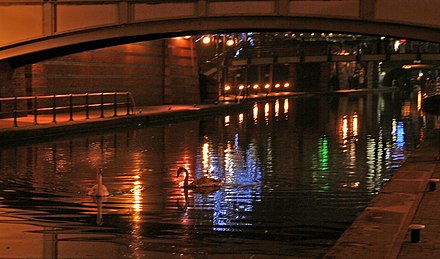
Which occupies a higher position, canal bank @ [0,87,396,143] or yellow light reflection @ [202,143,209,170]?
canal bank @ [0,87,396,143]

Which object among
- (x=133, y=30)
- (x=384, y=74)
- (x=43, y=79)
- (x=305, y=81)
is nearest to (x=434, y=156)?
(x=133, y=30)

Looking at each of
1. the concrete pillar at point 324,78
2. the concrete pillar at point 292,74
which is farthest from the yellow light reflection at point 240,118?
the concrete pillar at point 324,78

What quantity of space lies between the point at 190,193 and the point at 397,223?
196 inches

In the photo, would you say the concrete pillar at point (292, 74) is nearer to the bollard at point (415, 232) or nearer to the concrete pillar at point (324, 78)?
the concrete pillar at point (324, 78)

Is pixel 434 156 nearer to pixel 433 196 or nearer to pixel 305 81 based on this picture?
pixel 433 196

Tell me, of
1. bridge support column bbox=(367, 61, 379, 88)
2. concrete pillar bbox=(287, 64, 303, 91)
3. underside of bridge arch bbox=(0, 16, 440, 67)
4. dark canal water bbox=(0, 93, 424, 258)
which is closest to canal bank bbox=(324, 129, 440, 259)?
dark canal water bbox=(0, 93, 424, 258)

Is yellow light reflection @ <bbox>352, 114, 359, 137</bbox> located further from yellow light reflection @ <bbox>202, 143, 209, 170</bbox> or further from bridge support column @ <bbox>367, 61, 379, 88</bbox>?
Result: bridge support column @ <bbox>367, 61, 379, 88</bbox>

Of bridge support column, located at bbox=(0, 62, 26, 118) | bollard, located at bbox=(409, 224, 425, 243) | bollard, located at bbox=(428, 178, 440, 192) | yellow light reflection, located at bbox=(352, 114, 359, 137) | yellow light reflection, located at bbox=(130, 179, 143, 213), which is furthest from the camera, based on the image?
bridge support column, located at bbox=(0, 62, 26, 118)

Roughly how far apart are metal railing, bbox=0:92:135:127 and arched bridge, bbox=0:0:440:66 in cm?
180

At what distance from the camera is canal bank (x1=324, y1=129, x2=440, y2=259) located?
991 centimetres

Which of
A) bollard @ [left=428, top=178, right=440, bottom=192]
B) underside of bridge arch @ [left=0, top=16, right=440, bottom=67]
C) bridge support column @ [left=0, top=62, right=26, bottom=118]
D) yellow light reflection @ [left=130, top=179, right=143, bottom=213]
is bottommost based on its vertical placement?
yellow light reflection @ [left=130, top=179, right=143, bottom=213]

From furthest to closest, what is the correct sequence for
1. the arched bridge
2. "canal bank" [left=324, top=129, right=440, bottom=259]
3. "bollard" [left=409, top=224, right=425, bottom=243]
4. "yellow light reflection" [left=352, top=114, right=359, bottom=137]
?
"yellow light reflection" [left=352, top=114, right=359, bottom=137]
the arched bridge
"bollard" [left=409, top=224, right=425, bottom=243]
"canal bank" [left=324, top=129, right=440, bottom=259]

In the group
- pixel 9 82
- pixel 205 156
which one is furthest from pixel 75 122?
pixel 205 156

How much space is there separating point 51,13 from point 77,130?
404cm
